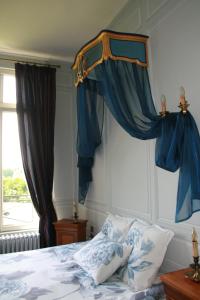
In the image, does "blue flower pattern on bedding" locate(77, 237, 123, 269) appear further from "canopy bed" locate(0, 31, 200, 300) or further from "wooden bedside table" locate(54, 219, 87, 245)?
"wooden bedside table" locate(54, 219, 87, 245)

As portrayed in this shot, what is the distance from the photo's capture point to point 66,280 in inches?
77.7

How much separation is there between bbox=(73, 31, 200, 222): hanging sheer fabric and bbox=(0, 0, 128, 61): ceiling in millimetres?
707

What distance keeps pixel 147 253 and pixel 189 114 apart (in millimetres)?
991

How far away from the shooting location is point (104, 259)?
1.97m

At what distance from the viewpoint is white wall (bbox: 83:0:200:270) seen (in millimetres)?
1925

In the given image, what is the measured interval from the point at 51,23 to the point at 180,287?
2894 millimetres

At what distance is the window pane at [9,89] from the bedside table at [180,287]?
3.22 m

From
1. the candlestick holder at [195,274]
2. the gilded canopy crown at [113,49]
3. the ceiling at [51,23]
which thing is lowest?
the candlestick holder at [195,274]

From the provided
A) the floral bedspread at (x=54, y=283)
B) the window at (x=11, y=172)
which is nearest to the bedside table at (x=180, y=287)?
the floral bedspread at (x=54, y=283)

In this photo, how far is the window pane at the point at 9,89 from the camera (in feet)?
12.7

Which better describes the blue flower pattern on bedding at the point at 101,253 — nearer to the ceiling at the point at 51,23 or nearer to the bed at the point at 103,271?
the bed at the point at 103,271

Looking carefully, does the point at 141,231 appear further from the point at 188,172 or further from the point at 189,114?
the point at 189,114

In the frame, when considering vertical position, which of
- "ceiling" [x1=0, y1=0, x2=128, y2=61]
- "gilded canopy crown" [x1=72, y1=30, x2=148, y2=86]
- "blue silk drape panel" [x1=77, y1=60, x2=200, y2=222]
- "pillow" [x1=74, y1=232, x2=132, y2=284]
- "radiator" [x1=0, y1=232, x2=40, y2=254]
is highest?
"ceiling" [x1=0, y1=0, x2=128, y2=61]

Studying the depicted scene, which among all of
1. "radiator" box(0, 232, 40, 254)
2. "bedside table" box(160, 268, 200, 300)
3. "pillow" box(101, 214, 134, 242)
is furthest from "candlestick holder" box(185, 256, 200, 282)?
"radiator" box(0, 232, 40, 254)
